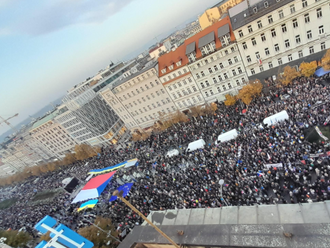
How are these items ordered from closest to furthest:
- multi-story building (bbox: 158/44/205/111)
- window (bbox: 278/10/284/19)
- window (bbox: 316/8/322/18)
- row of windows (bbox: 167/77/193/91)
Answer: window (bbox: 316/8/322/18)
window (bbox: 278/10/284/19)
multi-story building (bbox: 158/44/205/111)
row of windows (bbox: 167/77/193/91)

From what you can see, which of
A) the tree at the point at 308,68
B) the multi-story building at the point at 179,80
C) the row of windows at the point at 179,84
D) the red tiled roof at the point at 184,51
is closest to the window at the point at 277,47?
the tree at the point at 308,68

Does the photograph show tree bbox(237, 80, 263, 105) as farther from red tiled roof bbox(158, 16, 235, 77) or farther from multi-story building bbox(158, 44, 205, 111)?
multi-story building bbox(158, 44, 205, 111)

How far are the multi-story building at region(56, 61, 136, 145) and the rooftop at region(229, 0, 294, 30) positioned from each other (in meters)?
34.8

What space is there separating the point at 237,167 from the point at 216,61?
2239cm

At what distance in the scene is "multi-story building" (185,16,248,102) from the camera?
3155cm

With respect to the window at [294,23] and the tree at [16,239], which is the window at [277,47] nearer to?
the window at [294,23]

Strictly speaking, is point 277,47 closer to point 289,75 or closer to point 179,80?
point 289,75

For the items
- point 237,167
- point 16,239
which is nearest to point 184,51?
point 237,167

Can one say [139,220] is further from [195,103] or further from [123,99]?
[123,99]

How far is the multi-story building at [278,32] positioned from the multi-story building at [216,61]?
1438mm

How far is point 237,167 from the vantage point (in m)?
19.0

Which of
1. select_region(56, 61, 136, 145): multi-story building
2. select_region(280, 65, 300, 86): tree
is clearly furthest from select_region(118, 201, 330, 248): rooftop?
select_region(56, 61, 136, 145): multi-story building

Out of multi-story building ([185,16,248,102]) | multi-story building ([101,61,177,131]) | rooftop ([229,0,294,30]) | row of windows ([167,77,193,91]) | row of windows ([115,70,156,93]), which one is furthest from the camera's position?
multi-story building ([101,61,177,131])

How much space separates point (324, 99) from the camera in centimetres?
2042
